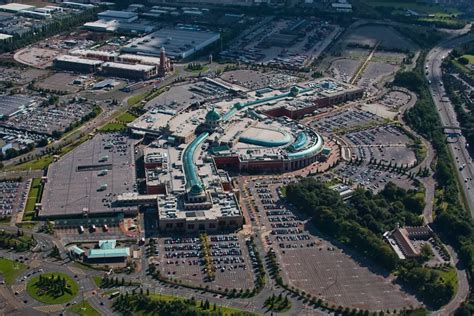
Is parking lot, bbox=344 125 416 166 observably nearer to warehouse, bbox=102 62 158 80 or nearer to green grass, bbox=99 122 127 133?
green grass, bbox=99 122 127 133

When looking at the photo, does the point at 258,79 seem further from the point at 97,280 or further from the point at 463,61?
the point at 97,280

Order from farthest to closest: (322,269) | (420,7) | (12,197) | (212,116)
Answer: (420,7), (212,116), (12,197), (322,269)

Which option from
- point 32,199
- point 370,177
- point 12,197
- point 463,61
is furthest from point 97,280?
point 463,61

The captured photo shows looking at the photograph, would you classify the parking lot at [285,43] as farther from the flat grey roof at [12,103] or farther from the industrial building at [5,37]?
the industrial building at [5,37]

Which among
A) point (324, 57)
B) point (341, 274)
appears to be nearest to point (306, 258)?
point (341, 274)

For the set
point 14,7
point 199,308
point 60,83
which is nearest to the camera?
point 199,308

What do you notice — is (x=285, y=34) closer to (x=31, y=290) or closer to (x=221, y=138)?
(x=221, y=138)
